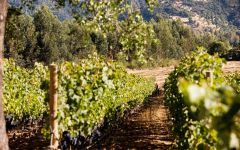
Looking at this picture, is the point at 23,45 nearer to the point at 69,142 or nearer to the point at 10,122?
the point at 10,122

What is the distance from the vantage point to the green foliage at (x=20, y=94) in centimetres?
1442

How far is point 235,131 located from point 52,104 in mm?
4977

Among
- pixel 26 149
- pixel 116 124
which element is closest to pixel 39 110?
pixel 116 124

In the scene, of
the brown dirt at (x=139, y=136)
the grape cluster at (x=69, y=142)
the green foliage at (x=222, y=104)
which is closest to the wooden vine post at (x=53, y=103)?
the grape cluster at (x=69, y=142)

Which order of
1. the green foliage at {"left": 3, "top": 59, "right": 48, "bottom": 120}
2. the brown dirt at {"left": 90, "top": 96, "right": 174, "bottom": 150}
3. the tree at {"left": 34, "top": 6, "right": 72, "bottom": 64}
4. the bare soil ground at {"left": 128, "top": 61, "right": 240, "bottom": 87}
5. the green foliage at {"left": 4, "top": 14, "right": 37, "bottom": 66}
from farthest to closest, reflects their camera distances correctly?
the tree at {"left": 34, "top": 6, "right": 72, "bottom": 64} → the bare soil ground at {"left": 128, "top": 61, "right": 240, "bottom": 87} → the green foliage at {"left": 4, "top": 14, "right": 37, "bottom": 66} → the green foliage at {"left": 3, "top": 59, "right": 48, "bottom": 120} → the brown dirt at {"left": 90, "top": 96, "right": 174, "bottom": 150}

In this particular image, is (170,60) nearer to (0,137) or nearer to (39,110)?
(39,110)

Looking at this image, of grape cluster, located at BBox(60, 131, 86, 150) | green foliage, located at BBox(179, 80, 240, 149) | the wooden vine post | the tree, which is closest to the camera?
green foliage, located at BBox(179, 80, 240, 149)

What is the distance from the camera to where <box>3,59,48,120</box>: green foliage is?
47.3 ft

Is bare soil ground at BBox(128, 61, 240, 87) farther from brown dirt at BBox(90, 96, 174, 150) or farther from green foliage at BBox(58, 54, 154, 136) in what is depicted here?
green foliage at BBox(58, 54, 154, 136)

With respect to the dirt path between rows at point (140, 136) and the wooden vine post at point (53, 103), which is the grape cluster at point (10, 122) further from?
the wooden vine post at point (53, 103)

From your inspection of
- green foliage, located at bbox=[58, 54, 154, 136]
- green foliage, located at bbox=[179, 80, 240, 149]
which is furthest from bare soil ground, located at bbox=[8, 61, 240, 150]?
green foliage, located at bbox=[179, 80, 240, 149]

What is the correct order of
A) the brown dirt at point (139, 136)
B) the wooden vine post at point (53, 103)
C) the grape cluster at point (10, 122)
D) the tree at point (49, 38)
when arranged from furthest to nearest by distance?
the tree at point (49, 38) → the grape cluster at point (10, 122) → the brown dirt at point (139, 136) → the wooden vine post at point (53, 103)

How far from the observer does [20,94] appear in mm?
15125

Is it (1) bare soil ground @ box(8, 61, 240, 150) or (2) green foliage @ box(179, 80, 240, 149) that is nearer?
(2) green foliage @ box(179, 80, 240, 149)
